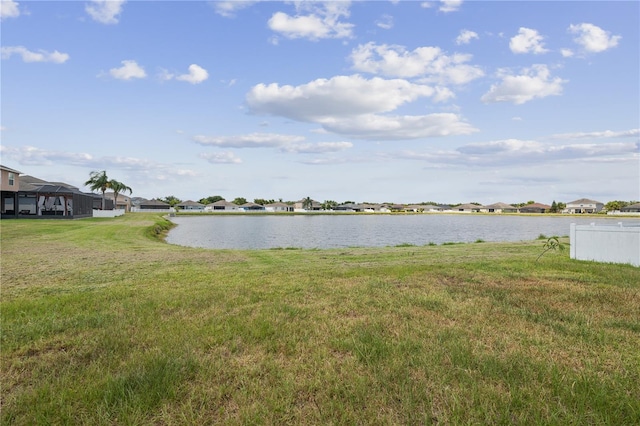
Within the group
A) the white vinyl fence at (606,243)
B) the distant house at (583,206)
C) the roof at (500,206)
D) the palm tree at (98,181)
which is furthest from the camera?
the roof at (500,206)

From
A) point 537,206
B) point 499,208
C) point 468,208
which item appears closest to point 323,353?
point 537,206

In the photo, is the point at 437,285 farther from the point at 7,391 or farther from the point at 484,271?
the point at 7,391

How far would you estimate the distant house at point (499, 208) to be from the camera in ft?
551

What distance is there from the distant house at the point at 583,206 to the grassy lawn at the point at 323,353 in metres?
176

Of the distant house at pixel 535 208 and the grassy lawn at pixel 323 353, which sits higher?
the distant house at pixel 535 208

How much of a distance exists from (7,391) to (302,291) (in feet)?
15.1

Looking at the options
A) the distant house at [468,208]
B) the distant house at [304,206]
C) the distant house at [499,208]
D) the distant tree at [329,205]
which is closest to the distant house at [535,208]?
the distant house at [499,208]

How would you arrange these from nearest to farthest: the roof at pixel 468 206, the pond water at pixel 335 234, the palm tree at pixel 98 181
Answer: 1. the pond water at pixel 335 234
2. the palm tree at pixel 98 181
3. the roof at pixel 468 206

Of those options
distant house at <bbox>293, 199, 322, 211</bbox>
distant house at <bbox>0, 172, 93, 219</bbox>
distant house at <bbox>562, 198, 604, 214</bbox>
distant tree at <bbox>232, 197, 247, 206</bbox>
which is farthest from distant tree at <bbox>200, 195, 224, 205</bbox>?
distant house at <bbox>562, 198, 604, 214</bbox>

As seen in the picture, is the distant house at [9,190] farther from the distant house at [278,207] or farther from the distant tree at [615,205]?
the distant tree at [615,205]

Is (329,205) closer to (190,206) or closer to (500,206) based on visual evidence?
(190,206)

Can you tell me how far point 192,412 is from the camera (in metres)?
3.15

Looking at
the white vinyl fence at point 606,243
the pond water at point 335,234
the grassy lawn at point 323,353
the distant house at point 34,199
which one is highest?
the distant house at point 34,199

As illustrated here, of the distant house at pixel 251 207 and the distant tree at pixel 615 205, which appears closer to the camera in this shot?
the distant tree at pixel 615 205
